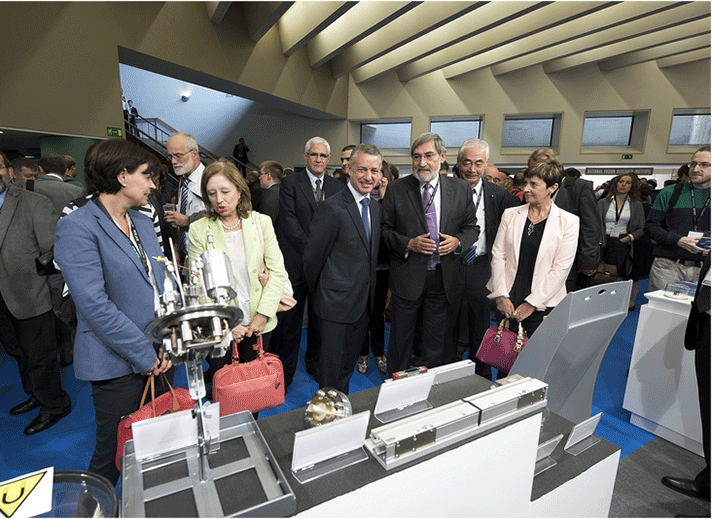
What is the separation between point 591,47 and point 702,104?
150 inches

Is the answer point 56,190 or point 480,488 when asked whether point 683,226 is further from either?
point 56,190

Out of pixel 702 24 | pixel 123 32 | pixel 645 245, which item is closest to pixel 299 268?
pixel 123 32

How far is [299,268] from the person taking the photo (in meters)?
2.99

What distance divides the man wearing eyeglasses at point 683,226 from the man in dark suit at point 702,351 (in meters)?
1.39

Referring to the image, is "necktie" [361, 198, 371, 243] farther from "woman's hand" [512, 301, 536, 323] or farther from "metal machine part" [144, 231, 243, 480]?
"metal machine part" [144, 231, 243, 480]

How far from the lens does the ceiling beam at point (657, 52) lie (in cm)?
819

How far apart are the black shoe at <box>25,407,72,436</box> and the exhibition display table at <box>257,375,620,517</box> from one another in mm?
2226

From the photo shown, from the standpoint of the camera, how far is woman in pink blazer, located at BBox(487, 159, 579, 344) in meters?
2.18

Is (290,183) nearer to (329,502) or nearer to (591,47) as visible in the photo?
(329,502)

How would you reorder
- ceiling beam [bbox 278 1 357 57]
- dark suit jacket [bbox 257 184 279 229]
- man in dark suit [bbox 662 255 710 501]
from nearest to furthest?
man in dark suit [bbox 662 255 710 501], dark suit jacket [bbox 257 184 279 229], ceiling beam [bbox 278 1 357 57]

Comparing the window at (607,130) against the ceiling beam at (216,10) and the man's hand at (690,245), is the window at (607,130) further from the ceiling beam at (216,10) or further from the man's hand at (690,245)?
the ceiling beam at (216,10)

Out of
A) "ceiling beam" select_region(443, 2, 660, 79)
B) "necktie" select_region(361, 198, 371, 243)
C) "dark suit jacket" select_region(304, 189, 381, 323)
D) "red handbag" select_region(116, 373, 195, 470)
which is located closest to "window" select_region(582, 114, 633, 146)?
"ceiling beam" select_region(443, 2, 660, 79)

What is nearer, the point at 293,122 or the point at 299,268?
the point at 299,268

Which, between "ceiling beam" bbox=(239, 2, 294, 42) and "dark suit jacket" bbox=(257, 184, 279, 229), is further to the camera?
"ceiling beam" bbox=(239, 2, 294, 42)
